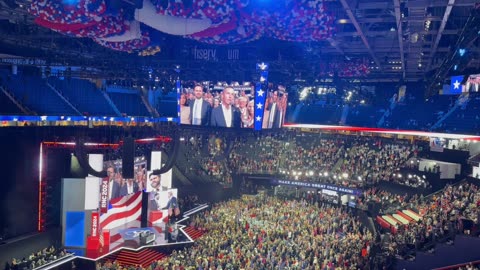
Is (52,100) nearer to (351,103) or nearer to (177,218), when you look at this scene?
(177,218)

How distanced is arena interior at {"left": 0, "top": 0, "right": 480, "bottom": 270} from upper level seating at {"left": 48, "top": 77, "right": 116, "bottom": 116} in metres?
0.13

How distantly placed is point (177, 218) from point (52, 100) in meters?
10.7

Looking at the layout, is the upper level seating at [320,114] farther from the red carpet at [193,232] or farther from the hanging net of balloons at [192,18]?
the hanging net of balloons at [192,18]

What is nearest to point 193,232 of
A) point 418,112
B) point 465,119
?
point 465,119

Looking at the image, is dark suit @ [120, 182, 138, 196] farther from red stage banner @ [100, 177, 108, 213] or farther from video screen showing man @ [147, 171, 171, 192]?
red stage banner @ [100, 177, 108, 213]

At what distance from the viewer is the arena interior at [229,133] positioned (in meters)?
8.97

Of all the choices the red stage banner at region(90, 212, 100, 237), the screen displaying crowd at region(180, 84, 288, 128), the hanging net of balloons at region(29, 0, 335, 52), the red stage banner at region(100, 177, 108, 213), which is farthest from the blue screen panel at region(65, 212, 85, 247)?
the hanging net of balloons at region(29, 0, 335, 52)

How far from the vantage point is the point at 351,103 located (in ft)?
86.4

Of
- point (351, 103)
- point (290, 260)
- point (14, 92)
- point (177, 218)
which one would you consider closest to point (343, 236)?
point (290, 260)

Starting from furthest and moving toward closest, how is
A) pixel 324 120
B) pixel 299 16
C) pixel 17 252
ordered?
1. pixel 324 120
2. pixel 17 252
3. pixel 299 16

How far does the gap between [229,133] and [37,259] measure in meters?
11.2

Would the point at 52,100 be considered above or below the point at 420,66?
below

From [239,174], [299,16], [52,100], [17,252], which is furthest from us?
[239,174]

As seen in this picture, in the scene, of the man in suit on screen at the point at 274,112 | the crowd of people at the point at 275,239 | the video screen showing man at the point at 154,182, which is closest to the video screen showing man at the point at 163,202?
the video screen showing man at the point at 154,182
